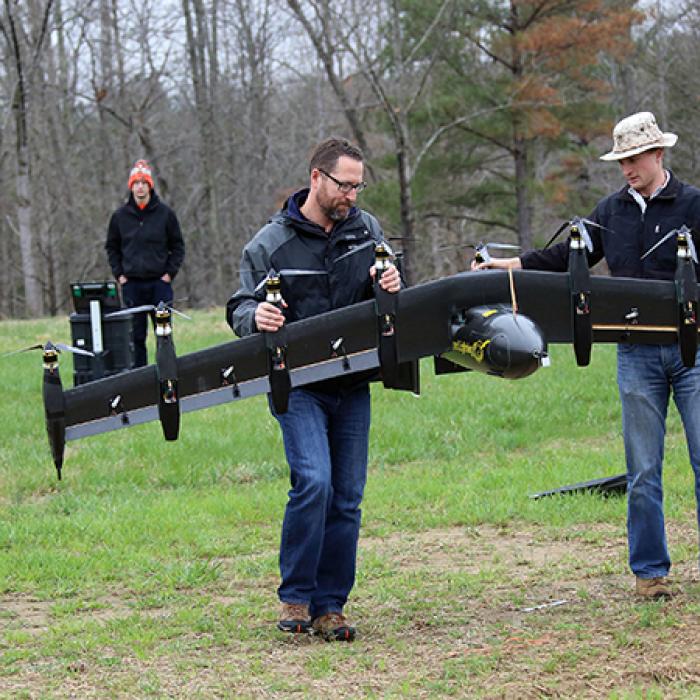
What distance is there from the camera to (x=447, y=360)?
6.14m

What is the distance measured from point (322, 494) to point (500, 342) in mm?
1091

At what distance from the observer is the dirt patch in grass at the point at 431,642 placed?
16.8 ft

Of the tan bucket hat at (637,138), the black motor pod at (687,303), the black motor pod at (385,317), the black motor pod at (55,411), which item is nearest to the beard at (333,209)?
the black motor pod at (385,317)

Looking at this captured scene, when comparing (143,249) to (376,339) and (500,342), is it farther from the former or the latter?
(500,342)

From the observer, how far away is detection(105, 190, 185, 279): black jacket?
1342cm

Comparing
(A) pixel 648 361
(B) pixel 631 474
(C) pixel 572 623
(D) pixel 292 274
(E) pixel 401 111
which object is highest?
(E) pixel 401 111

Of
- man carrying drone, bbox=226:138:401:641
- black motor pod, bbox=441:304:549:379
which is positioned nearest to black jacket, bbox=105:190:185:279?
man carrying drone, bbox=226:138:401:641

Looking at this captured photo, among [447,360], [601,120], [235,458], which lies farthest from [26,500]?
[601,120]

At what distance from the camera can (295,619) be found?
5.95m

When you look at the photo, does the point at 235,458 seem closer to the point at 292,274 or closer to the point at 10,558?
the point at 10,558

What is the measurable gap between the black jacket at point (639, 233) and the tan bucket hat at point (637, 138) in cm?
20

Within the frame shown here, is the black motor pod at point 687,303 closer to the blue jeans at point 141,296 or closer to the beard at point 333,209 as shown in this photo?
the beard at point 333,209

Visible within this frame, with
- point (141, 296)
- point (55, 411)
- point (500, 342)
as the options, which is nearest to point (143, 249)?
point (141, 296)

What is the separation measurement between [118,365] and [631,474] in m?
8.07
